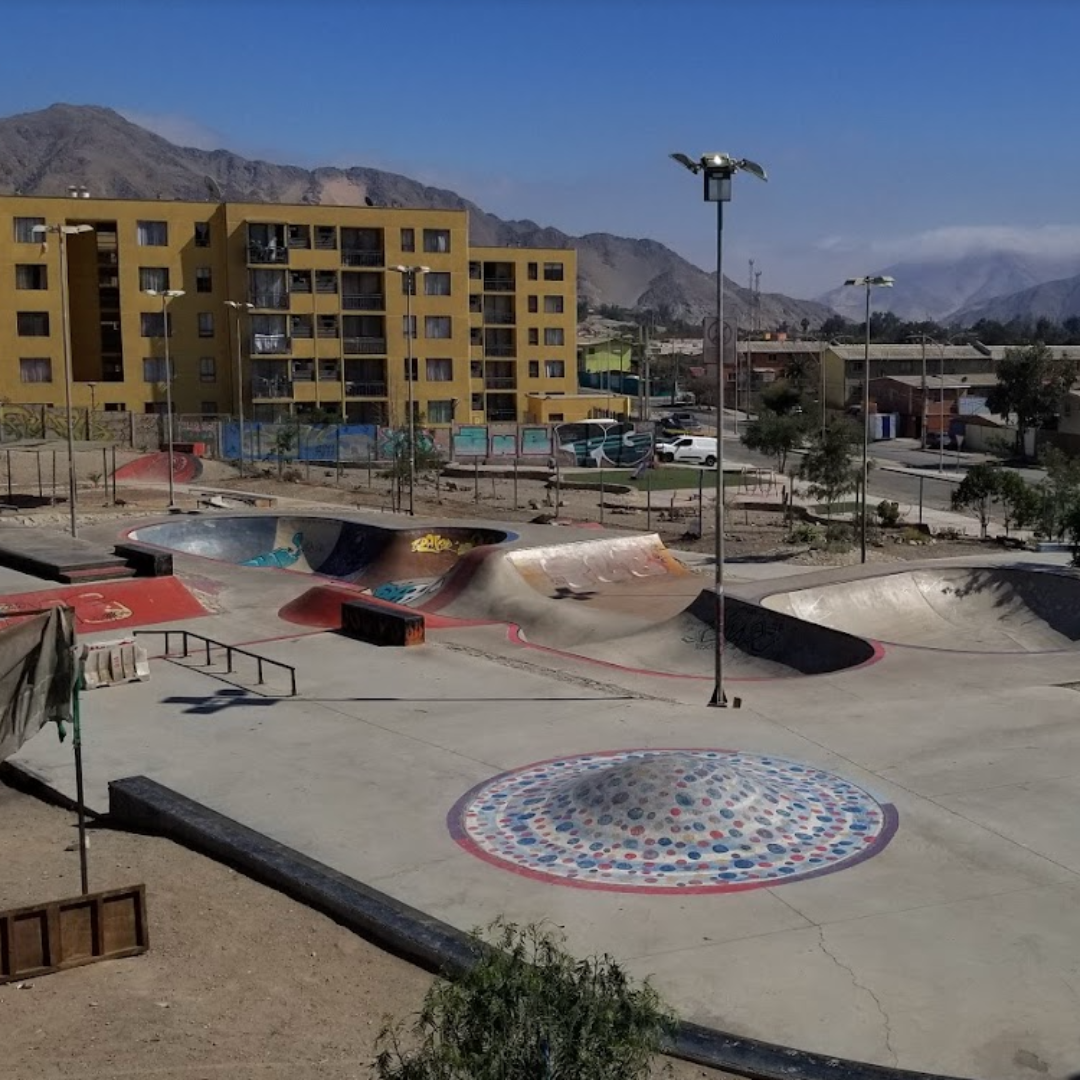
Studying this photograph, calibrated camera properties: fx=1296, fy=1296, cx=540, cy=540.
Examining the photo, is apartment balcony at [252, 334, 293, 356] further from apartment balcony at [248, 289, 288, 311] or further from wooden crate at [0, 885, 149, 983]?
wooden crate at [0, 885, 149, 983]

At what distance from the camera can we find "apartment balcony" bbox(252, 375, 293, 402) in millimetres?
69125

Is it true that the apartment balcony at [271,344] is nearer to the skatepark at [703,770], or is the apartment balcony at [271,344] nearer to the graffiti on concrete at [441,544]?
the graffiti on concrete at [441,544]

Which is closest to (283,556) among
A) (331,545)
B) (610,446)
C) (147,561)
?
(331,545)

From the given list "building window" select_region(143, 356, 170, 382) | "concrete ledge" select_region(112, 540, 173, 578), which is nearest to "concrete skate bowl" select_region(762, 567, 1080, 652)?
"concrete ledge" select_region(112, 540, 173, 578)

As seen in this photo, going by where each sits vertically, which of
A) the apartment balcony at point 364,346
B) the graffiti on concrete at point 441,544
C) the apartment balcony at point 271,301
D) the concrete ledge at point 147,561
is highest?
the apartment balcony at point 271,301

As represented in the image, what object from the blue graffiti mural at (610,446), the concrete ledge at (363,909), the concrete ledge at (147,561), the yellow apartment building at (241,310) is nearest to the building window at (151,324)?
the yellow apartment building at (241,310)

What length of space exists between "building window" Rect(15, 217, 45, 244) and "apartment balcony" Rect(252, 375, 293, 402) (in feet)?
42.1

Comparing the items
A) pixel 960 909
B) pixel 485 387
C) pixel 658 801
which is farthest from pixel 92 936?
pixel 485 387

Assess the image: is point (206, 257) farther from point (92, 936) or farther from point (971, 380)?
point (92, 936)

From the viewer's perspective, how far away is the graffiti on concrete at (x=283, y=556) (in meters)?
36.5

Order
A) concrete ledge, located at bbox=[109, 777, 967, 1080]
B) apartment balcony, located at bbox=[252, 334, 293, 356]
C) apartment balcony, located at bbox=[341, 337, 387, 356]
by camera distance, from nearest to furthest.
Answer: concrete ledge, located at bbox=[109, 777, 967, 1080], apartment balcony, located at bbox=[252, 334, 293, 356], apartment balcony, located at bbox=[341, 337, 387, 356]

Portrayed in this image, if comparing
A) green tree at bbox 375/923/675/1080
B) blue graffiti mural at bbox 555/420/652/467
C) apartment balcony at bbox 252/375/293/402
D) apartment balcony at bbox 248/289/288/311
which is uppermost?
apartment balcony at bbox 248/289/288/311

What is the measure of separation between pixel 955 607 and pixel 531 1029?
22.3 meters

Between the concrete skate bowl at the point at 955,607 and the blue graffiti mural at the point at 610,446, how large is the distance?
3445cm
